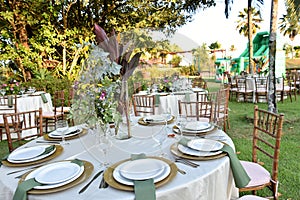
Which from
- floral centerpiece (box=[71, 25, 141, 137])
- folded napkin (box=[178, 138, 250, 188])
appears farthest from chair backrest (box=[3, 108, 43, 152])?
folded napkin (box=[178, 138, 250, 188])

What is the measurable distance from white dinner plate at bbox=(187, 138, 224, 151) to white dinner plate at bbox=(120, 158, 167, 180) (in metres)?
0.30

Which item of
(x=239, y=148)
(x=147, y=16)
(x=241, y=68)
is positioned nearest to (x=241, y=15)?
(x=241, y=68)

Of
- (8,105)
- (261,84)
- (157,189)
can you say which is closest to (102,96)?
(157,189)

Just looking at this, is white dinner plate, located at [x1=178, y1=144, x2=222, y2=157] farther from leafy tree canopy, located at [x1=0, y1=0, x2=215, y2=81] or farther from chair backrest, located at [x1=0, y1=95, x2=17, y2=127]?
leafy tree canopy, located at [x1=0, y1=0, x2=215, y2=81]

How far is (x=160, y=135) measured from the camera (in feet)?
4.86

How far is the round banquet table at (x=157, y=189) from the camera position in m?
1.01

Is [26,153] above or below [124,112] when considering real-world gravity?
below

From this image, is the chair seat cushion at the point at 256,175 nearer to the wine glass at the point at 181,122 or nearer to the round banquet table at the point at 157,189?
the round banquet table at the point at 157,189

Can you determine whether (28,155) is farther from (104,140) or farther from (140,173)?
(140,173)

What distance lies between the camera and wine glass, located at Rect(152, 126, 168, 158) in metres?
1.42

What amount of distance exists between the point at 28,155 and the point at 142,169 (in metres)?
0.83

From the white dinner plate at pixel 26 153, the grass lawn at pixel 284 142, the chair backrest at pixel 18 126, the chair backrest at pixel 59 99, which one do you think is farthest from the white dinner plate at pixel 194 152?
the chair backrest at pixel 59 99

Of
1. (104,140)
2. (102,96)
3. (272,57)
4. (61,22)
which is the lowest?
(104,140)

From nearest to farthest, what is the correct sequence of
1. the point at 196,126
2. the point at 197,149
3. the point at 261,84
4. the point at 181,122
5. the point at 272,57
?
the point at 197,149
the point at 181,122
the point at 196,126
the point at 272,57
the point at 261,84
